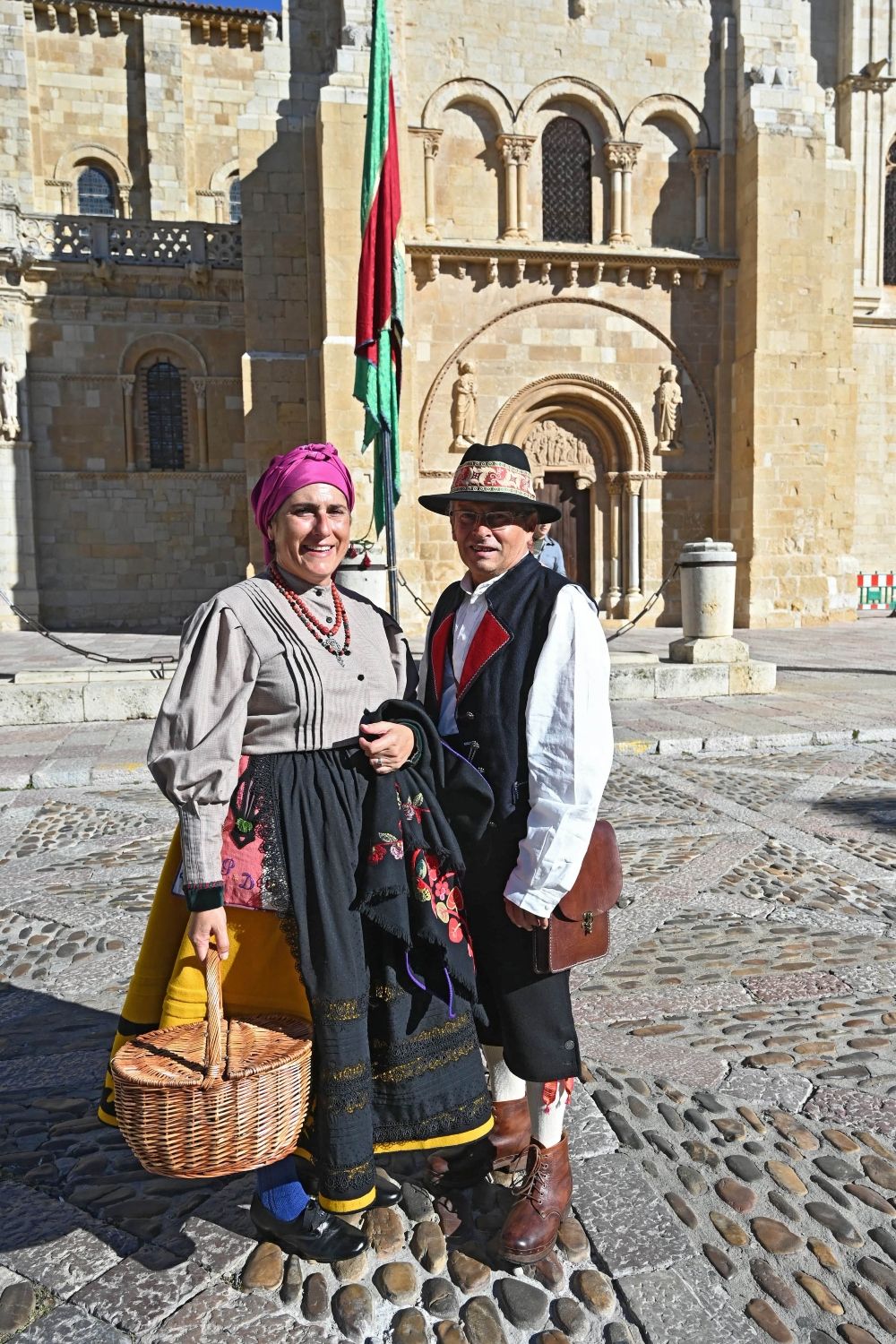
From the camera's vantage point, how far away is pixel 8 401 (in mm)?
18172

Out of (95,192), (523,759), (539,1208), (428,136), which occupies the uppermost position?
(95,192)

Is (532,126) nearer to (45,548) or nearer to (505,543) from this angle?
(45,548)

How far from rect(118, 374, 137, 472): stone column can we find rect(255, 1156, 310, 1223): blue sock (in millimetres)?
19239

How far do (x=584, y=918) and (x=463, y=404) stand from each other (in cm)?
1511

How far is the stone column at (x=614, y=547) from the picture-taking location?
17422mm

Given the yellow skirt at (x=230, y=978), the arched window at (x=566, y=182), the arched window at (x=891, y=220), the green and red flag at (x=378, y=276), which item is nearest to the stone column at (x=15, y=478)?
the arched window at (x=566, y=182)

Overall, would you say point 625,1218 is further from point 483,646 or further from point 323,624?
point 323,624

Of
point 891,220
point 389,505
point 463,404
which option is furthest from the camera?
point 891,220

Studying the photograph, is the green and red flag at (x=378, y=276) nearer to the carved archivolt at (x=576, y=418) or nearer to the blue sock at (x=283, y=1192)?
the carved archivolt at (x=576, y=418)

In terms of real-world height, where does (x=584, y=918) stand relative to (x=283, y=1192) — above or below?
above

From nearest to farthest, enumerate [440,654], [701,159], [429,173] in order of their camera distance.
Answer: [440,654], [429,173], [701,159]

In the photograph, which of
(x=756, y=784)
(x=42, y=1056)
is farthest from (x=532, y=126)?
(x=42, y=1056)

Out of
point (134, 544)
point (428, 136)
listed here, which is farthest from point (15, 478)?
point (428, 136)

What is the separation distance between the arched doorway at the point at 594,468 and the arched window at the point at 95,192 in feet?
43.0
